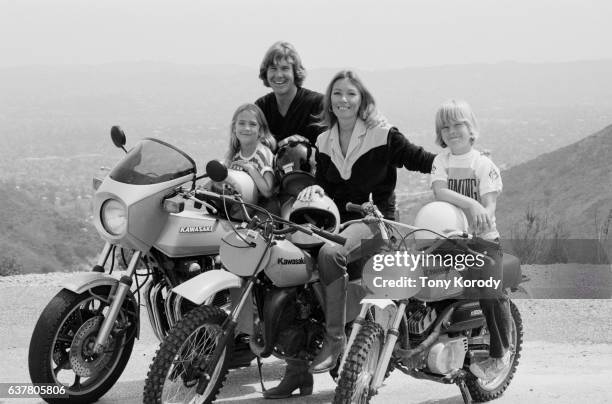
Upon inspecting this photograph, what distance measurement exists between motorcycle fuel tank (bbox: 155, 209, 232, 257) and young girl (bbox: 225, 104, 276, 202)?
51 cm

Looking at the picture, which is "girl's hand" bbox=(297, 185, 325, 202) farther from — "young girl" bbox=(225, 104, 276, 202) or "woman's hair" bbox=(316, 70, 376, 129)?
"woman's hair" bbox=(316, 70, 376, 129)

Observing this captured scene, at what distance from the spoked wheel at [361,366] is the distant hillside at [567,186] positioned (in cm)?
1310

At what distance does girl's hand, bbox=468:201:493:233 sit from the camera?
510 cm

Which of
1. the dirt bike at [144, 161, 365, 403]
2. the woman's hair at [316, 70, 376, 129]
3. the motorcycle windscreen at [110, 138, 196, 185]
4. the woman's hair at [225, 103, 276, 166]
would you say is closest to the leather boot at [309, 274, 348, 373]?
the dirt bike at [144, 161, 365, 403]

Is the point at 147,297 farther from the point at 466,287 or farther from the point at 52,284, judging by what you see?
the point at 52,284

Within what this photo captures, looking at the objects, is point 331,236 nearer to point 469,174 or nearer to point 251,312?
point 251,312

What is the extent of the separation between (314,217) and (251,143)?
1.10 metres

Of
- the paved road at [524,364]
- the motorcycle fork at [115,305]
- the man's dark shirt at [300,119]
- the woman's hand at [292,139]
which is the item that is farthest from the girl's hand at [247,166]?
the paved road at [524,364]

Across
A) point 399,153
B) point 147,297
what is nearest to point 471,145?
point 399,153

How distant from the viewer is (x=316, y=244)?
5.35 m

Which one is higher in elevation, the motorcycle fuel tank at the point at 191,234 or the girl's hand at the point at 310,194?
the girl's hand at the point at 310,194

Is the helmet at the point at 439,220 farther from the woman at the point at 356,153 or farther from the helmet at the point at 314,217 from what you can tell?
the woman at the point at 356,153

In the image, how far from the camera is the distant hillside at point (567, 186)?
1923cm

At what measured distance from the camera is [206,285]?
4.96 metres
